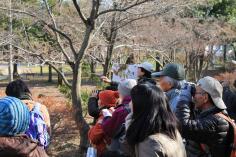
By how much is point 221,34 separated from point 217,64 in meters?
15.6

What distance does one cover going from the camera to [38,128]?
329 cm

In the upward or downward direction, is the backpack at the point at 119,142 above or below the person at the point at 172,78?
below

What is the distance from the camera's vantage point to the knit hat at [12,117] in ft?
8.16

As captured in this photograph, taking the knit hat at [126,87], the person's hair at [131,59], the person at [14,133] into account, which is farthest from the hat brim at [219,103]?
the person's hair at [131,59]

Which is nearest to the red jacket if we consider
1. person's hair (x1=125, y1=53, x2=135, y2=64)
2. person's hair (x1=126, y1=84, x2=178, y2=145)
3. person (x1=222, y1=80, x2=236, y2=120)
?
person's hair (x1=126, y1=84, x2=178, y2=145)

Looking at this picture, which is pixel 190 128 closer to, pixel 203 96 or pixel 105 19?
pixel 203 96

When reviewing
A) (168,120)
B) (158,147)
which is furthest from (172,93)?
(158,147)

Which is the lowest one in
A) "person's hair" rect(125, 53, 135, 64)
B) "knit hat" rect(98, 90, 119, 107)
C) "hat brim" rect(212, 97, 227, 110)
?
"knit hat" rect(98, 90, 119, 107)

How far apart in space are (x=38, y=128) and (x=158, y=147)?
1364 mm

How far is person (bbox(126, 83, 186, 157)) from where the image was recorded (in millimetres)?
2258

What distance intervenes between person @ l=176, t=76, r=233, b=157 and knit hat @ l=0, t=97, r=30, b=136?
4.18 ft

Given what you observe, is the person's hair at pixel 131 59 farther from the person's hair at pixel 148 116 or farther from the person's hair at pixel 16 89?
the person's hair at pixel 148 116

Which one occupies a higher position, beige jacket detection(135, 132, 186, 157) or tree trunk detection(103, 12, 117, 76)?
tree trunk detection(103, 12, 117, 76)

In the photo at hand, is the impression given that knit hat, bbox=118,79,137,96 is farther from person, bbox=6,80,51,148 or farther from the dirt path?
the dirt path
